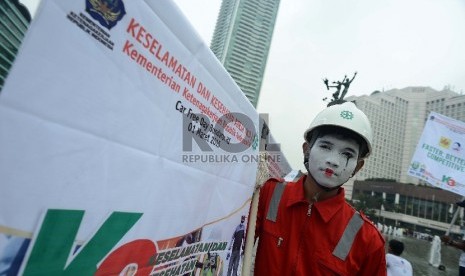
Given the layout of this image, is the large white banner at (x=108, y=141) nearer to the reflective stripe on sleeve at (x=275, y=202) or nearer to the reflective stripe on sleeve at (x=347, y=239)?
the reflective stripe on sleeve at (x=275, y=202)

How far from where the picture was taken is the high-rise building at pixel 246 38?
75.7m

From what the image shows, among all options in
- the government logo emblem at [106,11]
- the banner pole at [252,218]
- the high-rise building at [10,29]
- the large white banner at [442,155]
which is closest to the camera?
the high-rise building at [10,29]

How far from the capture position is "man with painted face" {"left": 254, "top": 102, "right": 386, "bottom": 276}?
2143mm

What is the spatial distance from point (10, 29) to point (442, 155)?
7564mm

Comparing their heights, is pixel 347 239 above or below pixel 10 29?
below

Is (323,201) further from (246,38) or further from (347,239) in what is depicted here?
(246,38)

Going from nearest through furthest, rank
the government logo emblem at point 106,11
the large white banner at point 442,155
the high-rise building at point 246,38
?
the government logo emblem at point 106,11, the large white banner at point 442,155, the high-rise building at point 246,38

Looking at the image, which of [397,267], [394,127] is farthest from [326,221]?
[394,127]

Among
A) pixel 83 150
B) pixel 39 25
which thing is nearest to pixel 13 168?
pixel 83 150

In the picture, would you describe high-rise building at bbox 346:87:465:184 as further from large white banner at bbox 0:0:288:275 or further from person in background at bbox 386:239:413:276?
large white banner at bbox 0:0:288:275

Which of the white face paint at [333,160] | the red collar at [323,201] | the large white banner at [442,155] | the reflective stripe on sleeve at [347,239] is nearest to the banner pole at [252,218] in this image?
the red collar at [323,201]

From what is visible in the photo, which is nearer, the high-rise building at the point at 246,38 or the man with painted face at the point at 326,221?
the man with painted face at the point at 326,221

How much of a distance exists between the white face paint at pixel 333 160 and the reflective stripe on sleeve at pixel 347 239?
0.31m

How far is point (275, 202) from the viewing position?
8.04 feet
